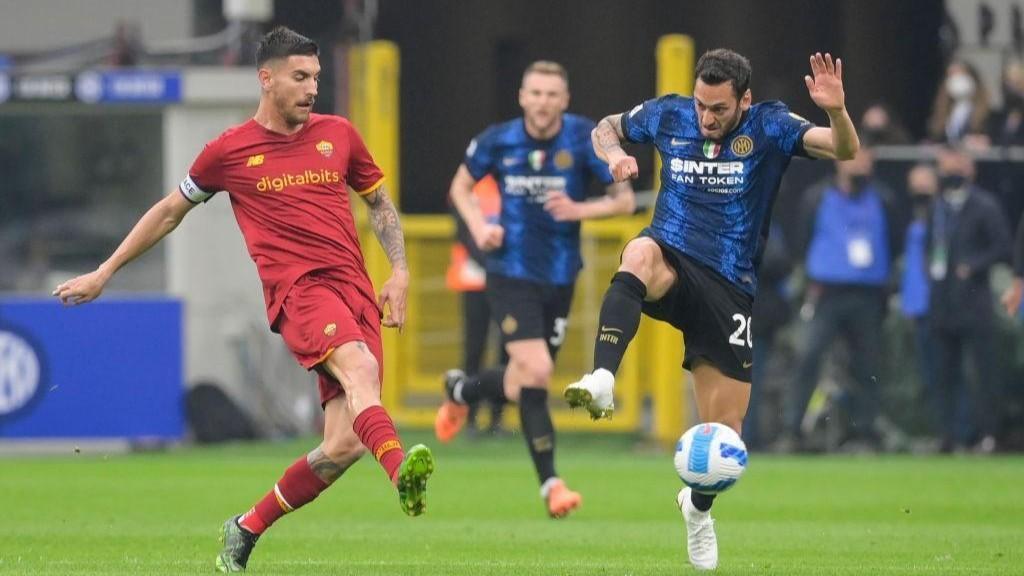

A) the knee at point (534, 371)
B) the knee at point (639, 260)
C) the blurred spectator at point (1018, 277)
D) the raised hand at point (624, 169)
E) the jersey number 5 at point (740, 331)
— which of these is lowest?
the knee at point (534, 371)

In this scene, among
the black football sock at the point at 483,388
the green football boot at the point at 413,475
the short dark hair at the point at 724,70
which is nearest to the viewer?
the green football boot at the point at 413,475

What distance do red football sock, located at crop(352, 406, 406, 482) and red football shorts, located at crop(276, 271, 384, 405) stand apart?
0.98 feet

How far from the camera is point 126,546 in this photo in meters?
11.1

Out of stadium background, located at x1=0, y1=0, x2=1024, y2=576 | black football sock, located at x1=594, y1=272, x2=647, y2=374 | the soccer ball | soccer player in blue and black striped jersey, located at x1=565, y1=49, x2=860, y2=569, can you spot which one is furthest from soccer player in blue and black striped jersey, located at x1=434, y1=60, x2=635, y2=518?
the soccer ball

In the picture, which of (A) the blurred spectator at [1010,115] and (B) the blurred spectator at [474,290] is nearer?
(B) the blurred spectator at [474,290]

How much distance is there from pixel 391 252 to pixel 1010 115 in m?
11.1

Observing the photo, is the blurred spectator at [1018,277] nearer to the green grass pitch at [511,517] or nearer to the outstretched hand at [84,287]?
the green grass pitch at [511,517]

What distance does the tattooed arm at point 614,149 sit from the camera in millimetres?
9352

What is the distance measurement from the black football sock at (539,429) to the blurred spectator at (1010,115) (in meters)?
8.01

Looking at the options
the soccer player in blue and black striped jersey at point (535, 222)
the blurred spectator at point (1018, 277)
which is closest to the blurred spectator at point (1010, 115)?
the blurred spectator at point (1018, 277)

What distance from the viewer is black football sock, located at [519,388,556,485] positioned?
41.7ft

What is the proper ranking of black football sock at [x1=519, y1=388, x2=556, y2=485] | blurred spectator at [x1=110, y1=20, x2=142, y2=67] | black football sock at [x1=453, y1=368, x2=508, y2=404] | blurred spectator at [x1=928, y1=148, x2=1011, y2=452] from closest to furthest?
1. black football sock at [x1=519, y1=388, x2=556, y2=485]
2. black football sock at [x1=453, y1=368, x2=508, y2=404]
3. blurred spectator at [x1=928, y1=148, x2=1011, y2=452]
4. blurred spectator at [x1=110, y1=20, x2=142, y2=67]

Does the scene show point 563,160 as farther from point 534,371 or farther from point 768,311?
A: point 768,311

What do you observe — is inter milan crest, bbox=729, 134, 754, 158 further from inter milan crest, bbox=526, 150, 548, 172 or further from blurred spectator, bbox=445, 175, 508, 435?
blurred spectator, bbox=445, 175, 508, 435
